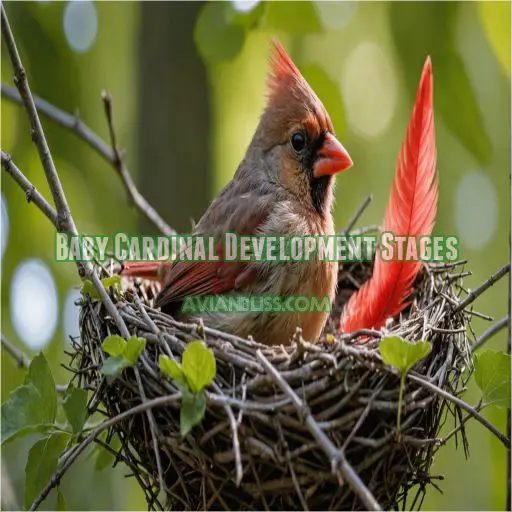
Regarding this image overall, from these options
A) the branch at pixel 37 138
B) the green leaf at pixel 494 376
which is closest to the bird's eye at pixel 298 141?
the branch at pixel 37 138

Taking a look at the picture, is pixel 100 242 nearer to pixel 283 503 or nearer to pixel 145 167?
pixel 145 167

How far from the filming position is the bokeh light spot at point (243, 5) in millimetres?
3713

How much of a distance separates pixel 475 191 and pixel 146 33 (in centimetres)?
214

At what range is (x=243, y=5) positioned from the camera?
3.73m

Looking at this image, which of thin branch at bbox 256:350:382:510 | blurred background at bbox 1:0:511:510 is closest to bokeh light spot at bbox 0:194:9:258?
blurred background at bbox 1:0:511:510

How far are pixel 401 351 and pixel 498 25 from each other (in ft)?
4.94

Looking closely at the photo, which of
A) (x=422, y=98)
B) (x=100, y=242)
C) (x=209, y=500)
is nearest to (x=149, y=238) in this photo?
(x=100, y=242)

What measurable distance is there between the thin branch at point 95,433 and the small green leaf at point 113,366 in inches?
4.6

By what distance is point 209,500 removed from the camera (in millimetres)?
2828

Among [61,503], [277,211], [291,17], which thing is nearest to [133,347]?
[61,503]

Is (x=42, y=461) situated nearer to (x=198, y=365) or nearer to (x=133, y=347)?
(x=133, y=347)

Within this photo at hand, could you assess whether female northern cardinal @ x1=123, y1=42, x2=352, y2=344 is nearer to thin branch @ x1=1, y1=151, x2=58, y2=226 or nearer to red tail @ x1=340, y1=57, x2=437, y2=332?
red tail @ x1=340, y1=57, x2=437, y2=332

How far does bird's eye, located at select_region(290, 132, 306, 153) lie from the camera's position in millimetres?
3951

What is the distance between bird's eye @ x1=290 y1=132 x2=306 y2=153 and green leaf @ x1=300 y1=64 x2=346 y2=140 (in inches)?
10.8
